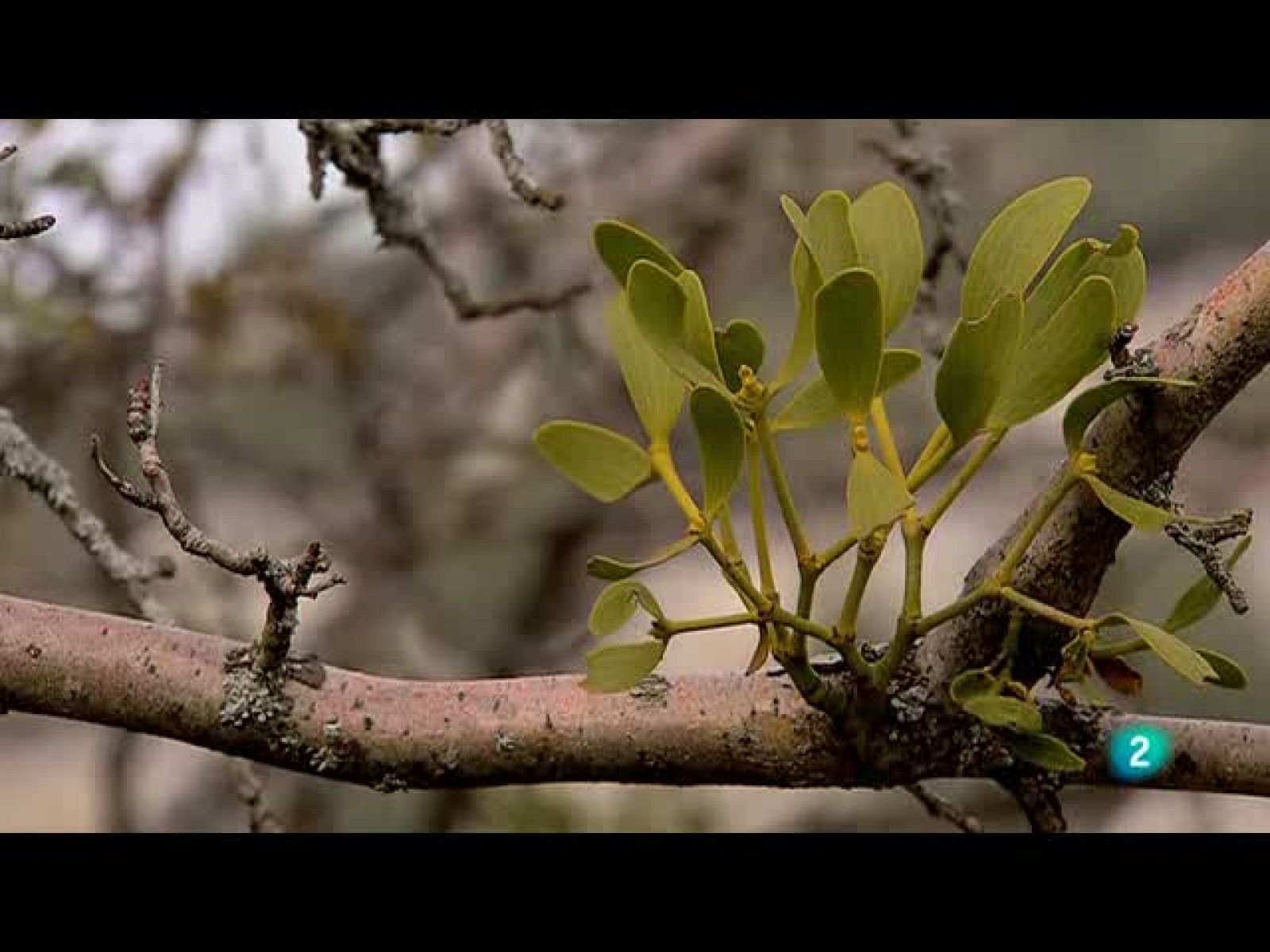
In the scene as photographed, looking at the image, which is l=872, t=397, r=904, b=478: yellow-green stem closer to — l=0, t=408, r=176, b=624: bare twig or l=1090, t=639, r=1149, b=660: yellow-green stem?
l=1090, t=639, r=1149, b=660: yellow-green stem

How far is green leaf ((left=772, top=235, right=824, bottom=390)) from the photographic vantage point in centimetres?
51

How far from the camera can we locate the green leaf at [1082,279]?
501mm

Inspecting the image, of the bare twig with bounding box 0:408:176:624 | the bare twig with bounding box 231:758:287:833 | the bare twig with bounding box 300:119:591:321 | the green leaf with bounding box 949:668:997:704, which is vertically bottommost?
the green leaf with bounding box 949:668:997:704

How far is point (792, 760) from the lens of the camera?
56 centimetres

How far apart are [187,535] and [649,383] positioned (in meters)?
0.16

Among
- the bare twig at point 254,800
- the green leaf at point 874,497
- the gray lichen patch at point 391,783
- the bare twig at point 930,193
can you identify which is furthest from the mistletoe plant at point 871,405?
the bare twig at point 930,193

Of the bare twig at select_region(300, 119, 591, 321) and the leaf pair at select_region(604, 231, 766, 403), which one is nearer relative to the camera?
the leaf pair at select_region(604, 231, 766, 403)

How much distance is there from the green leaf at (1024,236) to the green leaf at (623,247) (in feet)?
0.33

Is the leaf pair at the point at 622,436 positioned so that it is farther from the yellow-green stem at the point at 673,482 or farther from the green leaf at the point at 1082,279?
the green leaf at the point at 1082,279

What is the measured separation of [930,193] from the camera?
3.38ft

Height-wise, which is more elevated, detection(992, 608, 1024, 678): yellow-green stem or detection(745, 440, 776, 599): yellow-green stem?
detection(745, 440, 776, 599): yellow-green stem

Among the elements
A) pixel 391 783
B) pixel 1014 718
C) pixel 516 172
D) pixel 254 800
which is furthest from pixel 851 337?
pixel 254 800

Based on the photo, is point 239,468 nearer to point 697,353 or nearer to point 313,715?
point 313,715

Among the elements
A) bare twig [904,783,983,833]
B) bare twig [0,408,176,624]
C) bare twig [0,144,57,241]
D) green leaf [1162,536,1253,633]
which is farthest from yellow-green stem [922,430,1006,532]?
bare twig [0,408,176,624]
